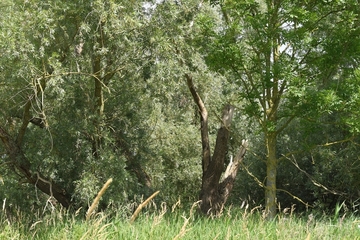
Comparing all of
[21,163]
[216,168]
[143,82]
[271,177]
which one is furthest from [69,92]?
[271,177]

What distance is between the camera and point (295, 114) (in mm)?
8422

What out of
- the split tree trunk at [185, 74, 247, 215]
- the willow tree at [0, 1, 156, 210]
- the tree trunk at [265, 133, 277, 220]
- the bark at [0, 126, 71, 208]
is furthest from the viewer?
the split tree trunk at [185, 74, 247, 215]

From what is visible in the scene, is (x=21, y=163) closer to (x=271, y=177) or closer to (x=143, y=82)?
(x=143, y=82)

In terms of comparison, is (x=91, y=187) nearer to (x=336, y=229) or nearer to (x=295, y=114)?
(x=295, y=114)

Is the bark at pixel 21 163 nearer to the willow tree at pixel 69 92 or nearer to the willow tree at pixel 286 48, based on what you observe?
the willow tree at pixel 69 92

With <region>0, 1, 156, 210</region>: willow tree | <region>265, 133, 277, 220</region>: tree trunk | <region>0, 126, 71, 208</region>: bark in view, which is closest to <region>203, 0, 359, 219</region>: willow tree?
<region>265, 133, 277, 220</region>: tree trunk

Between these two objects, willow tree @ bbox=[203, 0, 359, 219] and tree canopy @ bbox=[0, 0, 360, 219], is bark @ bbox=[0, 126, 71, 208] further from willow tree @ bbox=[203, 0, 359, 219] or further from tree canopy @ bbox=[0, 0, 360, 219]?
willow tree @ bbox=[203, 0, 359, 219]

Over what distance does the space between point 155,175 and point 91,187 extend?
10.9 ft

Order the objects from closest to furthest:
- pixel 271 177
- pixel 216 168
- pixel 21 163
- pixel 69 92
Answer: pixel 271 177 → pixel 21 163 → pixel 69 92 → pixel 216 168

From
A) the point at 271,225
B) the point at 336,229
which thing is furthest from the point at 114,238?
the point at 336,229

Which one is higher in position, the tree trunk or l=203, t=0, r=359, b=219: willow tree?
l=203, t=0, r=359, b=219: willow tree

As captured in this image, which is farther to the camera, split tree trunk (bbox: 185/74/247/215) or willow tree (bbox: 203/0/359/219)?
split tree trunk (bbox: 185/74/247/215)

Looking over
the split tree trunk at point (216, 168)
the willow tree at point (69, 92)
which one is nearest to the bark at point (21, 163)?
the willow tree at point (69, 92)

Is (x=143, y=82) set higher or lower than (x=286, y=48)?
lower
